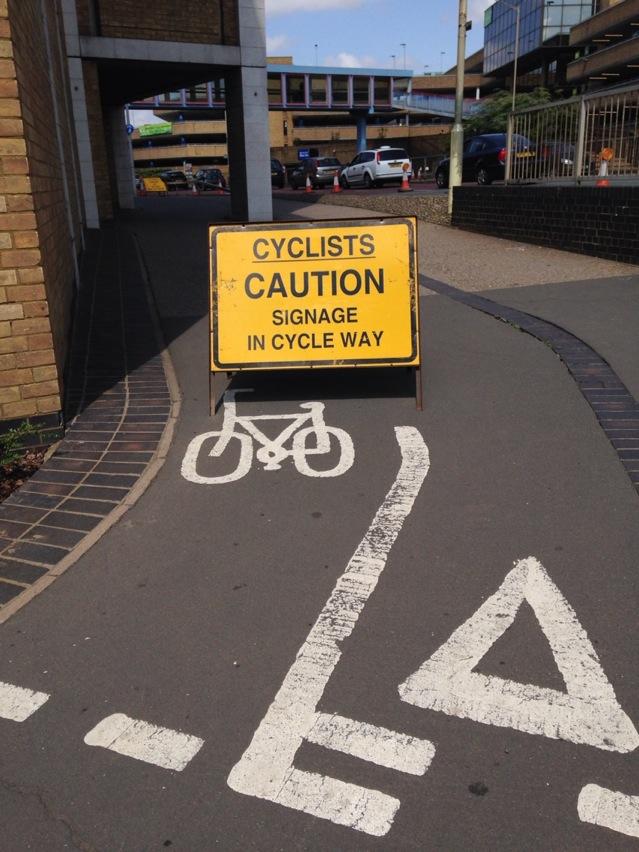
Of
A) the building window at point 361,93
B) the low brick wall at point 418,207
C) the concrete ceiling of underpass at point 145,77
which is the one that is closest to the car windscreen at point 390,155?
the concrete ceiling of underpass at point 145,77

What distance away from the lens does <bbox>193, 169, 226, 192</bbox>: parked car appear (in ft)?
171

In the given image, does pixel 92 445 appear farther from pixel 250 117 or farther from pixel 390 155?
pixel 390 155

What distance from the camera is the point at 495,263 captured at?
1304 cm

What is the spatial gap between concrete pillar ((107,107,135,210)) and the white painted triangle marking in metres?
29.1

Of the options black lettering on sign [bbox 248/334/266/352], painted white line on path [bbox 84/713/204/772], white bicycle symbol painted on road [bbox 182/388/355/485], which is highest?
black lettering on sign [bbox 248/334/266/352]

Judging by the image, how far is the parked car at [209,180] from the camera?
52.0 m

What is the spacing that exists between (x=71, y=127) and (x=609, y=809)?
59.6 ft

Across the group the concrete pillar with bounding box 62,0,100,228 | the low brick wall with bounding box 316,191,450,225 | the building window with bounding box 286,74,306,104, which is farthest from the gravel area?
the building window with bounding box 286,74,306,104

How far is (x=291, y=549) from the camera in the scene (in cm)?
409

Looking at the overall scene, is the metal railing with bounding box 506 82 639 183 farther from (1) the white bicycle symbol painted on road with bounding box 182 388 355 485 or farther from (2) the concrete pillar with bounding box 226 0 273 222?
(1) the white bicycle symbol painted on road with bounding box 182 388 355 485

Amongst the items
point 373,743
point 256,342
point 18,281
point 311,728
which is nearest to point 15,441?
point 18,281

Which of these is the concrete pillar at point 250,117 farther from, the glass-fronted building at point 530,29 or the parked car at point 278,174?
the glass-fronted building at point 530,29

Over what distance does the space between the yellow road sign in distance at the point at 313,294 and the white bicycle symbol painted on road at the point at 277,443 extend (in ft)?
1.54

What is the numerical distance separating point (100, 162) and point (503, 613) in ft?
67.7
